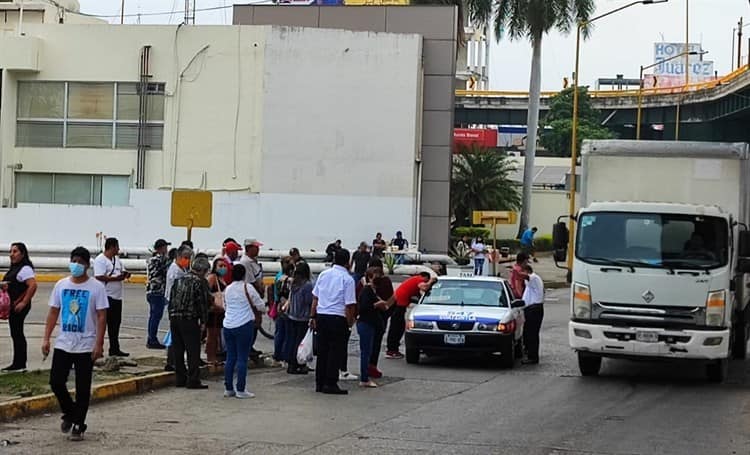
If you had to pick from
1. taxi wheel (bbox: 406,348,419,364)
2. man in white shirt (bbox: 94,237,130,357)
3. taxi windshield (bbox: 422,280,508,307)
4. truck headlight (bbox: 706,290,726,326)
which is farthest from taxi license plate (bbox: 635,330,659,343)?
man in white shirt (bbox: 94,237,130,357)

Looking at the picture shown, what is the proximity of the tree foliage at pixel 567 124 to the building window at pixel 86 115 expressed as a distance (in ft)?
175

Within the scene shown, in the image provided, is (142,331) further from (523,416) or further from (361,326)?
(523,416)

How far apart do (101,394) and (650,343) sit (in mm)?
7594

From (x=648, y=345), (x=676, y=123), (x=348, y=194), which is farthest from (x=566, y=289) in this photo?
(x=676, y=123)

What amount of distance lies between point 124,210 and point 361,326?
1141 inches

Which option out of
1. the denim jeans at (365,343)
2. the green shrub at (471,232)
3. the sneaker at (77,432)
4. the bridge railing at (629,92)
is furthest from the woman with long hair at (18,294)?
the bridge railing at (629,92)

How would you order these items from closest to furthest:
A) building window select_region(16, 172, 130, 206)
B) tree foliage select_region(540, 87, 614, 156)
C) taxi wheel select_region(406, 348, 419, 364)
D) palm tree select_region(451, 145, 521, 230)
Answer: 1. taxi wheel select_region(406, 348, 419, 364)
2. building window select_region(16, 172, 130, 206)
3. palm tree select_region(451, 145, 521, 230)
4. tree foliage select_region(540, 87, 614, 156)

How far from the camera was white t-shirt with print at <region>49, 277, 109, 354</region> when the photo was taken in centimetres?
1116

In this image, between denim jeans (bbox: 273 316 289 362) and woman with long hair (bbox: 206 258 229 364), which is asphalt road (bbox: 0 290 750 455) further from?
woman with long hair (bbox: 206 258 229 364)

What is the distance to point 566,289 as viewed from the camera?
4306 cm

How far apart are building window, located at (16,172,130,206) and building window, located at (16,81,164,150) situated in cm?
123

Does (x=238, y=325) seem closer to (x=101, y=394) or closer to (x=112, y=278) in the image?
(x=101, y=394)

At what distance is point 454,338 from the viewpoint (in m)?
19.0

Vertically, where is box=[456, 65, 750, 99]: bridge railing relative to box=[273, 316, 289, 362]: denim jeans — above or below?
above
